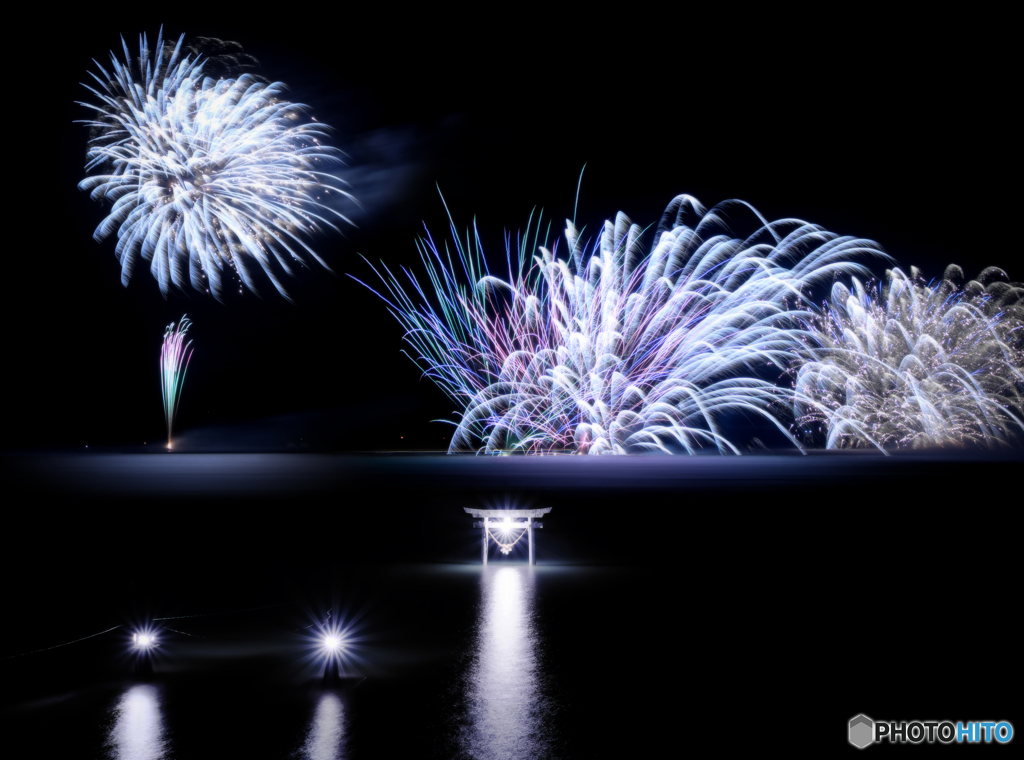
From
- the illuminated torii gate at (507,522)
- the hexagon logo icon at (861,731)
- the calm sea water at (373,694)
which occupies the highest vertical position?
the illuminated torii gate at (507,522)

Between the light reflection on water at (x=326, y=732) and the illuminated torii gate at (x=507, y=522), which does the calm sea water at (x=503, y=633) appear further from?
the illuminated torii gate at (x=507, y=522)

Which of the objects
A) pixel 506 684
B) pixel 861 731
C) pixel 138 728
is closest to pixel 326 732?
pixel 138 728

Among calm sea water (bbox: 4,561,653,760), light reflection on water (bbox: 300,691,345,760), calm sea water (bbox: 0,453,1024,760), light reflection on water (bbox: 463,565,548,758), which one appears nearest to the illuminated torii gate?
calm sea water (bbox: 0,453,1024,760)

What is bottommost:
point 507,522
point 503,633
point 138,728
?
point 138,728

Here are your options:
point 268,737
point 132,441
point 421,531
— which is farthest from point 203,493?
point 132,441

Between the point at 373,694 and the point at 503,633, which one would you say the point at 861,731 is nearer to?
the point at 503,633

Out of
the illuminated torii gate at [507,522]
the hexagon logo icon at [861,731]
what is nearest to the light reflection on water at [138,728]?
the hexagon logo icon at [861,731]

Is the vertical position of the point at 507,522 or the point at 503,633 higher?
the point at 507,522
